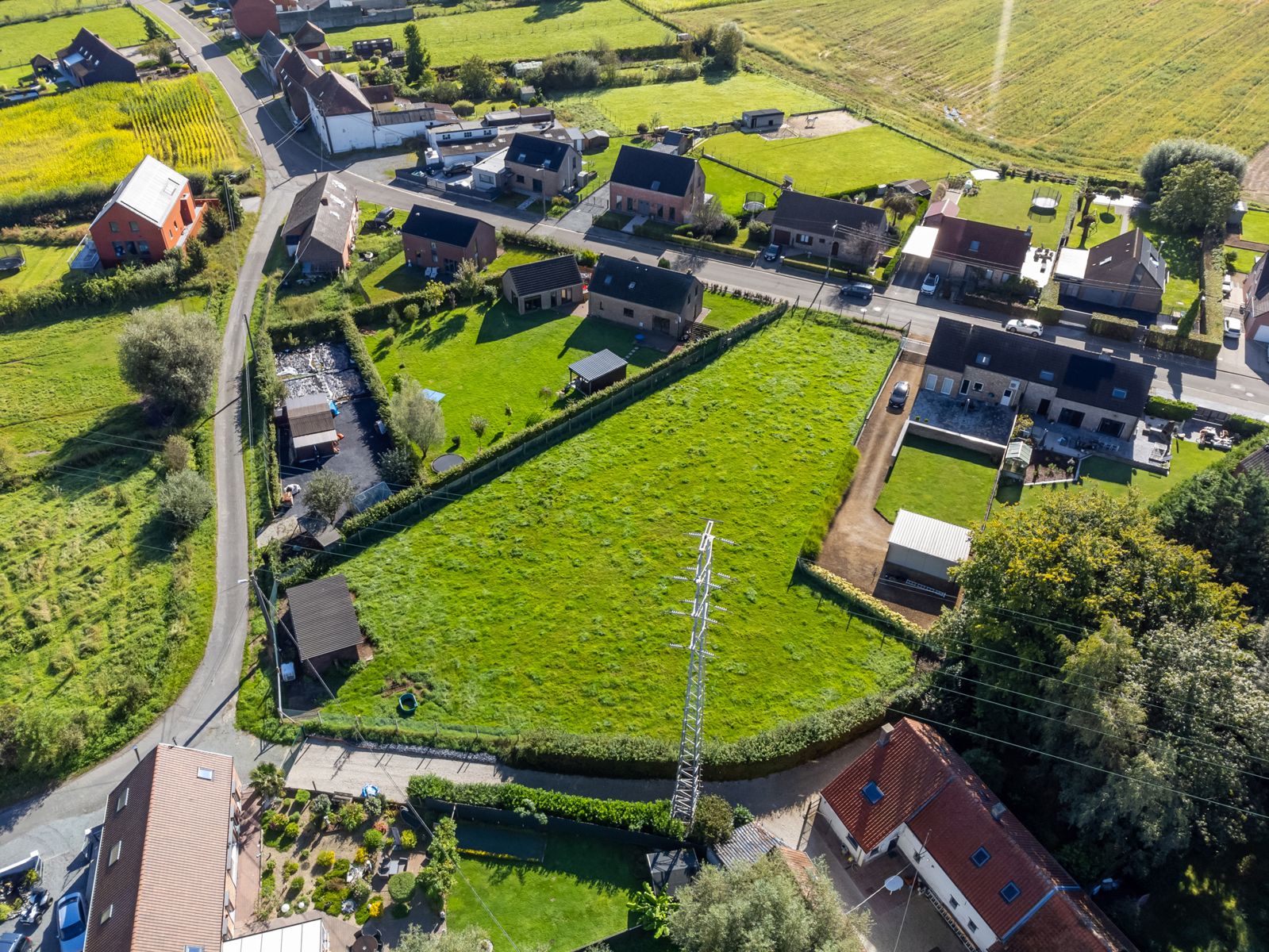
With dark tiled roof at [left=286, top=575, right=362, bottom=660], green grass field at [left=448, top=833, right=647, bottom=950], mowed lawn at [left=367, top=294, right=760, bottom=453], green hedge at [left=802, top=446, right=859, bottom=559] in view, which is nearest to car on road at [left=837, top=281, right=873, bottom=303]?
mowed lawn at [left=367, top=294, right=760, bottom=453]

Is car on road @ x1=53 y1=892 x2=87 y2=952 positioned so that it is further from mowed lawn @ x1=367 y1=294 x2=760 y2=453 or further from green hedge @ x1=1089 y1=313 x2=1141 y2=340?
green hedge @ x1=1089 y1=313 x2=1141 y2=340

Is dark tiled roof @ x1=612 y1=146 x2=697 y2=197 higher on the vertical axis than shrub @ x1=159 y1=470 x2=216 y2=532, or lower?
higher

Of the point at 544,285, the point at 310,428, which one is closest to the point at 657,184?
the point at 544,285

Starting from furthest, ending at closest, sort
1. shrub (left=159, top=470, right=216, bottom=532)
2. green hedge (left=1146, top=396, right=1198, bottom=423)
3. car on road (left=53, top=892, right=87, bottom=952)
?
green hedge (left=1146, top=396, right=1198, bottom=423) < shrub (left=159, top=470, right=216, bottom=532) < car on road (left=53, top=892, right=87, bottom=952)

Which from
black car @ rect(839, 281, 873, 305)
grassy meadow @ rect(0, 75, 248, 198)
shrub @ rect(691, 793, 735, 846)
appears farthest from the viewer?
grassy meadow @ rect(0, 75, 248, 198)

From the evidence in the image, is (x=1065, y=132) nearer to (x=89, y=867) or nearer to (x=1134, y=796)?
(x=1134, y=796)

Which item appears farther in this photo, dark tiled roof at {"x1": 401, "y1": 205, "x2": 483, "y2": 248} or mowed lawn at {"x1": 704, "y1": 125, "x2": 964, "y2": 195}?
mowed lawn at {"x1": 704, "y1": 125, "x2": 964, "y2": 195}
